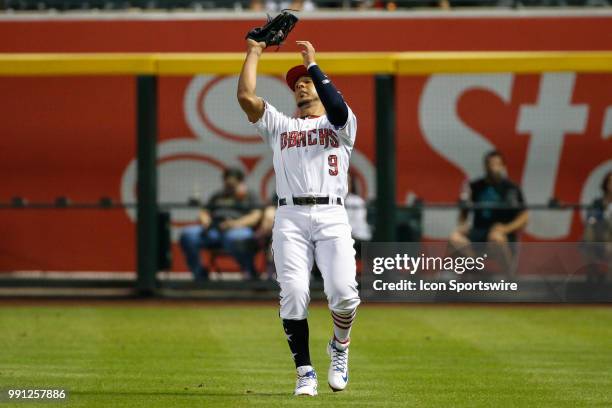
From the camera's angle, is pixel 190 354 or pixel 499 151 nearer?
pixel 190 354

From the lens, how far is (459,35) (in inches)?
671

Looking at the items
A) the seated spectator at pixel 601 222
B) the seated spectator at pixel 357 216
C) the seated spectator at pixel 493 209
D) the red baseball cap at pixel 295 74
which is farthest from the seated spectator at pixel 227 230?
the red baseball cap at pixel 295 74

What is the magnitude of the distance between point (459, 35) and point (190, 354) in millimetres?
8516

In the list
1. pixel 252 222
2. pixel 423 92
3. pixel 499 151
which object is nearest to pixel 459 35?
pixel 423 92

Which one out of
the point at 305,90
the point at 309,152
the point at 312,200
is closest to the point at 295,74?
the point at 305,90

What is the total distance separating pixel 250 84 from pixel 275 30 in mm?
427

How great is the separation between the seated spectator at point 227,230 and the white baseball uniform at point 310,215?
6874 mm

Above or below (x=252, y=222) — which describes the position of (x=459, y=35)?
above

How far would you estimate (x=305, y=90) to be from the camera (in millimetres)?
7816

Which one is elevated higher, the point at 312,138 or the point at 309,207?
the point at 312,138

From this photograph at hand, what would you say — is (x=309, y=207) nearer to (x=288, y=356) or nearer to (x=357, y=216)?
(x=288, y=356)

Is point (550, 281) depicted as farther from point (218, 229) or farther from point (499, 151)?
point (218, 229)

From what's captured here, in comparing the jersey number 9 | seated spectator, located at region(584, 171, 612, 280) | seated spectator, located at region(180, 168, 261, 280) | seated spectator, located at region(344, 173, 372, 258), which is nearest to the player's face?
the jersey number 9

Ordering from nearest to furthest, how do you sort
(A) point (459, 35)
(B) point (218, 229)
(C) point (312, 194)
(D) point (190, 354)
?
1. (C) point (312, 194)
2. (D) point (190, 354)
3. (B) point (218, 229)
4. (A) point (459, 35)
